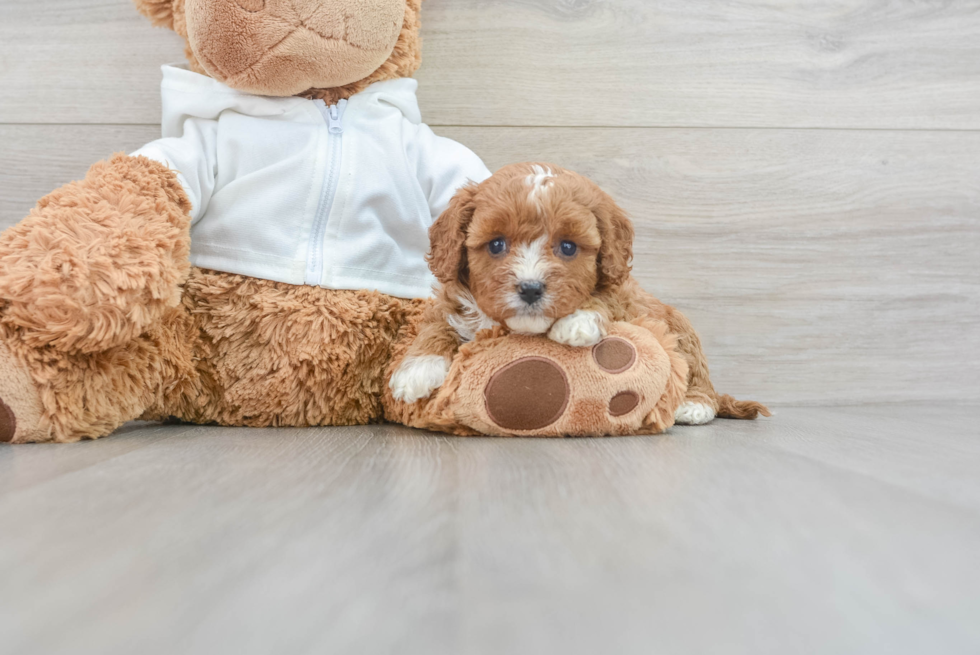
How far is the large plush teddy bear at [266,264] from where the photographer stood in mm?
862

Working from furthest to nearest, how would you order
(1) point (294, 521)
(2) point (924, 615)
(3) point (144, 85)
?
(3) point (144, 85)
(1) point (294, 521)
(2) point (924, 615)

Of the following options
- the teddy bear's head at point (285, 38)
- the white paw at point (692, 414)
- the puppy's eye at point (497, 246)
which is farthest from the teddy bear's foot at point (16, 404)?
the white paw at point (692, 414)

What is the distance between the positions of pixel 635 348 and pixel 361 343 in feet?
1.31

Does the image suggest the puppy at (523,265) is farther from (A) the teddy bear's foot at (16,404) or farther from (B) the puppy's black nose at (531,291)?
(A) the teddy bear's foot at (16,404)

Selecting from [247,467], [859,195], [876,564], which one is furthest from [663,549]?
[859,195]

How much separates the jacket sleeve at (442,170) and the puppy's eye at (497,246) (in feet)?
0.86

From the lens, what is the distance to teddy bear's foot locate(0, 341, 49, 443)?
0.85 m

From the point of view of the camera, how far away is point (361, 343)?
1.05 m

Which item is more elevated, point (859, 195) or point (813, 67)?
point (813, 67)

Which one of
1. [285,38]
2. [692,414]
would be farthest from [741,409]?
[285,38]

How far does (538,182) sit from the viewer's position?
893 millimetres

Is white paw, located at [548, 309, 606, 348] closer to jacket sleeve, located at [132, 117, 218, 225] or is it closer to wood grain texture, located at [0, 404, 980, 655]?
wood grain texture, located at [0, 404, 980, 655]

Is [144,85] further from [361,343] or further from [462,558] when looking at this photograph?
[462,558]

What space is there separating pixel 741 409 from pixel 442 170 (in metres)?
0.62
